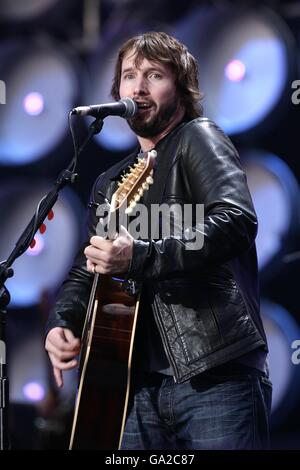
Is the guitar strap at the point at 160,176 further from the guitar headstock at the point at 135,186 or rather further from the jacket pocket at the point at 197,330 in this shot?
the jacket pocket at the point at 197,330

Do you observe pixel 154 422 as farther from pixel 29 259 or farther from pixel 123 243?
pixel 29 259

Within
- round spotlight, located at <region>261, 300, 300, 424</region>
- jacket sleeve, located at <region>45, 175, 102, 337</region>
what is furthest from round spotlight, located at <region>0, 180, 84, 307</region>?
jacket sleeve, located at <region>45, 175, 102, 337</region>

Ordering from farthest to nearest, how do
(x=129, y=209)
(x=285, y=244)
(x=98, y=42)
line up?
1. (x=98, y=42)
2. (x=285, y=244)
3. (x=129, y=209)

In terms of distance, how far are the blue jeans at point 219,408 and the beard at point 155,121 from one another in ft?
2.42

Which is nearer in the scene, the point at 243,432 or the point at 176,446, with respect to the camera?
the point at 243,432

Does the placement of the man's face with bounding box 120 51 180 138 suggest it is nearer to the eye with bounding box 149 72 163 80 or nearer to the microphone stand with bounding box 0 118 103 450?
the eye with bounding box 149 72 163 80

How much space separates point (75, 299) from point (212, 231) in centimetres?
61

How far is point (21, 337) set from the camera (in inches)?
178

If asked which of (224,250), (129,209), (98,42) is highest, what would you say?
(98,42)

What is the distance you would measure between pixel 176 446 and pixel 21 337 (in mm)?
2335

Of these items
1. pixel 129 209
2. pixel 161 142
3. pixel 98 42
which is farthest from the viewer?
pixel 98 42

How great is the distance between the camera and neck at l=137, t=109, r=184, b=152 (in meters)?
2.50

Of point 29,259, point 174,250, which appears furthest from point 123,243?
point 29,259

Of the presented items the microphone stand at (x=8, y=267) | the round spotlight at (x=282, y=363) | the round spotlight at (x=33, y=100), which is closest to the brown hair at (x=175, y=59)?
the microphone stand at (x=8, y=267)
